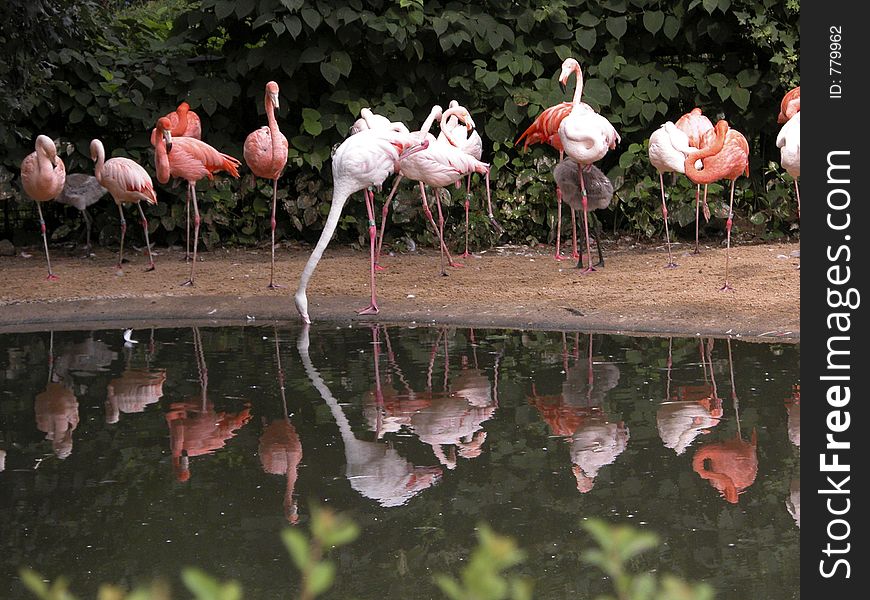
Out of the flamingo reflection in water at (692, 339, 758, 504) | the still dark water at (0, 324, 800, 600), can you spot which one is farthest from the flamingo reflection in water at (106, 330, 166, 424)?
the flamingo reflection in water at (692, 339, 758, 504)

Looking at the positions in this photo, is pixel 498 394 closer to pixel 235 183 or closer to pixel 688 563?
pixel 688 563

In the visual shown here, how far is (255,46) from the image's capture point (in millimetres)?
9430

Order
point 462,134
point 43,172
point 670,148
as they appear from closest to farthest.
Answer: point 670,148
point 43,172
point 462,134

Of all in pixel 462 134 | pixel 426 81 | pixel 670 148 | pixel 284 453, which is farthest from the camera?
pixel 426 81

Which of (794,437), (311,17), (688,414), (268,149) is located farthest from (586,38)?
(794,437)

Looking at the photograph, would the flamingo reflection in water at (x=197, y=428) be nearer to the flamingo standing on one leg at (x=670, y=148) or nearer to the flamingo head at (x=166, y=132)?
the flamingo head at (x=166, y=132)

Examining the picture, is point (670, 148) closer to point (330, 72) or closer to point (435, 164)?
point (435, 164)

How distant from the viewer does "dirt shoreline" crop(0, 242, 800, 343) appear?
6.68m

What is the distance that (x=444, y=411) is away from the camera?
4953mm

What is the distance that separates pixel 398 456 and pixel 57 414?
1570mm

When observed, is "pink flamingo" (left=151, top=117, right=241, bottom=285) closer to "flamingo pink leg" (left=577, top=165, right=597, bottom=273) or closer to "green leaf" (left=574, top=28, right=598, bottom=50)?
"flamingo pink leg" (left=577, top=165, right=597, bottom=273)

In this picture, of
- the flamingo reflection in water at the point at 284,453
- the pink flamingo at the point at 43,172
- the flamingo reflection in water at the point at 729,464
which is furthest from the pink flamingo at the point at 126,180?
the flamingo reflection in water at the point at 729,464
